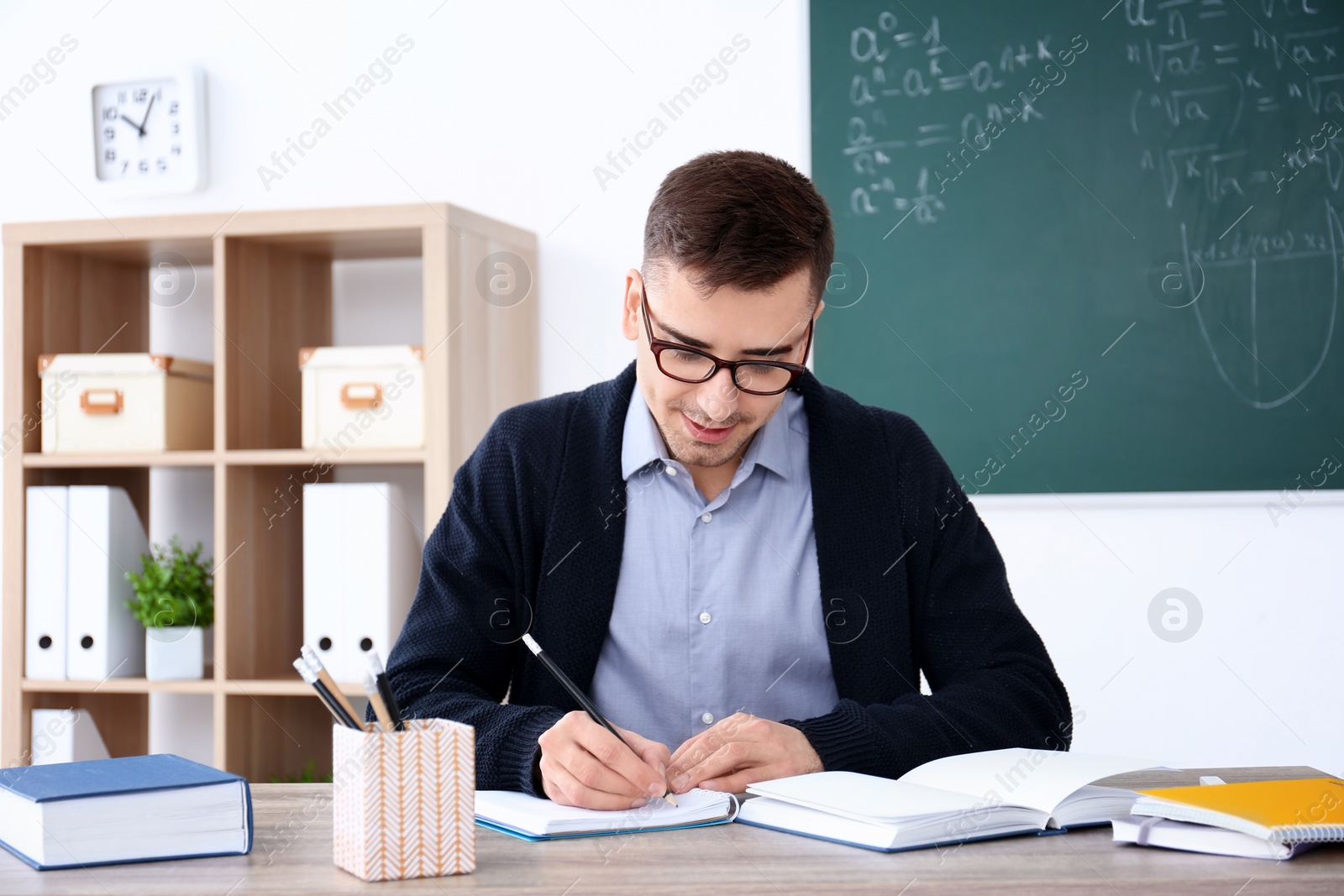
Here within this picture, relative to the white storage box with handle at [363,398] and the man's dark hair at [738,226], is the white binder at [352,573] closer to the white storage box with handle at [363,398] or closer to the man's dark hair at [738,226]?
the white storage box with handle at [363,398]

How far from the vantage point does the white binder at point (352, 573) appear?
2.39 metres

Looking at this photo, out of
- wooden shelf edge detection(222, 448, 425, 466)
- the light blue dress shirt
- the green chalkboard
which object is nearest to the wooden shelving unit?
wooden shelf edge detection(222, 448, 425, 466)

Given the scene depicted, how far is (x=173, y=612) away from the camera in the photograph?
2.52 meters

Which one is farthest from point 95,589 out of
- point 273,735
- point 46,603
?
point 273,735

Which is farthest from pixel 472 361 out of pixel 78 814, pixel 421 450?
pixel 78 814

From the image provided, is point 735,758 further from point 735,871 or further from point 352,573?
point 352,573

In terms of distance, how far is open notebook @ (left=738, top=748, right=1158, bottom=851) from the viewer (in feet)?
3.14

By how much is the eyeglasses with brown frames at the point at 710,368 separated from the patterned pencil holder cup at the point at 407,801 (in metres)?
0.56

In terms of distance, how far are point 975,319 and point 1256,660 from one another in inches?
36.3

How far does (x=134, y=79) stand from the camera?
288 centimetres

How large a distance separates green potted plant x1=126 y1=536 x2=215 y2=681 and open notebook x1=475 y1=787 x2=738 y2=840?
5.45 ft

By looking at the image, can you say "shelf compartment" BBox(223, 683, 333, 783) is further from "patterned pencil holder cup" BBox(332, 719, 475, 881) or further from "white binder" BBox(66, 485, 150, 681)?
"patterned pencil holder cup" BBox(332, 719, 475, 881)

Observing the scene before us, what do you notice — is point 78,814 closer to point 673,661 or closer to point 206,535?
point 673,661

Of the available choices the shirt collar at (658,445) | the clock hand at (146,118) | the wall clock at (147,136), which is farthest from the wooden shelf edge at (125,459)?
the shirt collar at (658,445)
